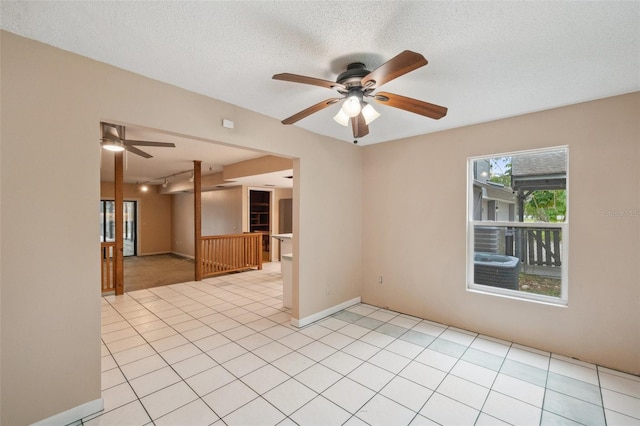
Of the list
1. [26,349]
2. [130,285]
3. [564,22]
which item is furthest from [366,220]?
[130,285]

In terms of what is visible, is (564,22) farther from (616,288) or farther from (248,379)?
(248,379)

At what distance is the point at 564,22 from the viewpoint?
1566mm

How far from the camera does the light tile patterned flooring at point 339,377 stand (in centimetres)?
197

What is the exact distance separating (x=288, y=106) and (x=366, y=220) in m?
2.26

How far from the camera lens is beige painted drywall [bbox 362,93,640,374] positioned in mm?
2502

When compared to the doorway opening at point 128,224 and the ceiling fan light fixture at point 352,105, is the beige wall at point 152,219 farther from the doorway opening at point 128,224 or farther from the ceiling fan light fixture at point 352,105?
the ceiling fan light fixture at point 352,105

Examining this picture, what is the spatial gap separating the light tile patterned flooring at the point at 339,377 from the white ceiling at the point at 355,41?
257cm

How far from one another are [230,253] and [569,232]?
6155 millimetres

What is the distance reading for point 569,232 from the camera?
109 inches

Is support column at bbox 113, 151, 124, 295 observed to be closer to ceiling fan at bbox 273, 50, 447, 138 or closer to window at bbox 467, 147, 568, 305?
ceiling fan at bbox 273, 50, 447, 138

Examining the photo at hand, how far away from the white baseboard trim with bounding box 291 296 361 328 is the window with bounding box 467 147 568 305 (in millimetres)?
1711

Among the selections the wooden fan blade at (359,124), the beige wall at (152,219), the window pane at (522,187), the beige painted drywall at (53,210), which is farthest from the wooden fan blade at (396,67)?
the beige wall at (152,219)

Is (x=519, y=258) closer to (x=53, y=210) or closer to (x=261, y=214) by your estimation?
(x=53, y=210)

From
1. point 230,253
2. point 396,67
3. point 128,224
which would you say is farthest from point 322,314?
point 128,224
